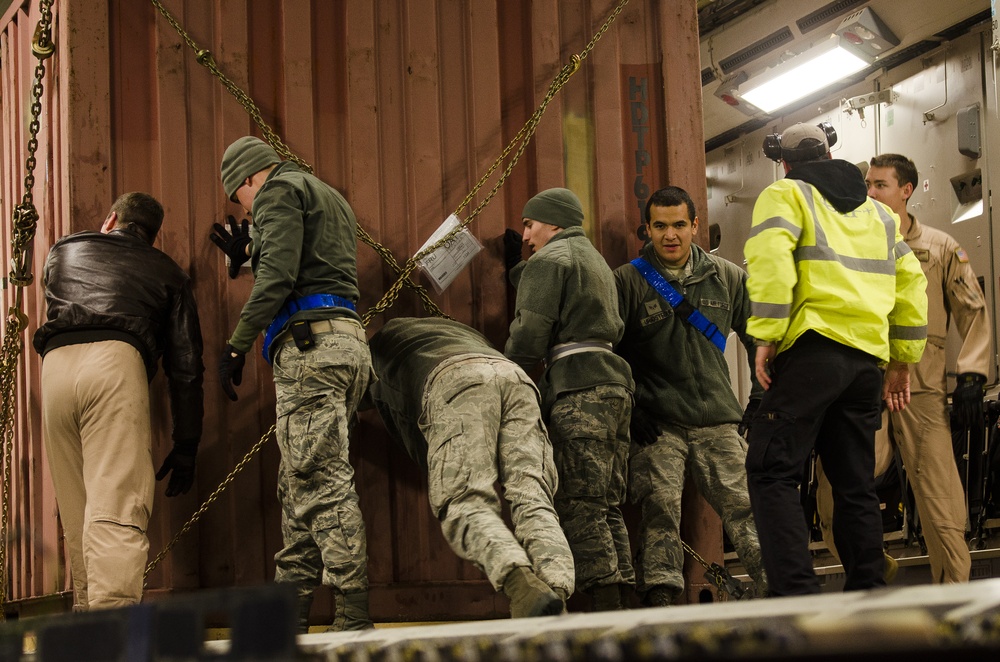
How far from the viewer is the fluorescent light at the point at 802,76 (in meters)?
8.03

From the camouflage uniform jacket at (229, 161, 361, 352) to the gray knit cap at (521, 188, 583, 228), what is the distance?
0.90m

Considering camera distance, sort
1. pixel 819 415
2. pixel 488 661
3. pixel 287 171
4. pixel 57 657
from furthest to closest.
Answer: pixel 287 171 → pixel 819 415 → pixel 57 657 → pixel 488 661

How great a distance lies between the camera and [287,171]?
15.3 feet

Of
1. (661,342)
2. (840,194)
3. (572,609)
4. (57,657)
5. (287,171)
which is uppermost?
(287,171)

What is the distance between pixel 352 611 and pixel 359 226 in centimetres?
198

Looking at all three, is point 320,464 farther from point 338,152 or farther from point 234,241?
point 338,152

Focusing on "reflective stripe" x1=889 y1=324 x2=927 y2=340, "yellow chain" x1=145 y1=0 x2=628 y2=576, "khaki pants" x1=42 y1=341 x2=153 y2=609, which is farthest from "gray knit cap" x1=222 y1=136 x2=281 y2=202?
"reflective stripe" x1=889 y1=324 x2=927 y2=340

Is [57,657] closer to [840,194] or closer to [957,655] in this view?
[957,655]

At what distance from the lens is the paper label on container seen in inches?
214

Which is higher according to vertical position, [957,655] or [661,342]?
[661,342]

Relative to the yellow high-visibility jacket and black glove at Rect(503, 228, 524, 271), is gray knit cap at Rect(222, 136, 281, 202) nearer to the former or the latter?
black glove at Rect(503, 228, 524, 271)

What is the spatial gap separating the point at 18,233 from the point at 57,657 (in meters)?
3.76

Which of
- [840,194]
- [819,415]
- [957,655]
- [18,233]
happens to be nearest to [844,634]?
[957,655]

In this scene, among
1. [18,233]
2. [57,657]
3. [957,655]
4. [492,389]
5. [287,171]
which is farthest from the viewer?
[18,233]
